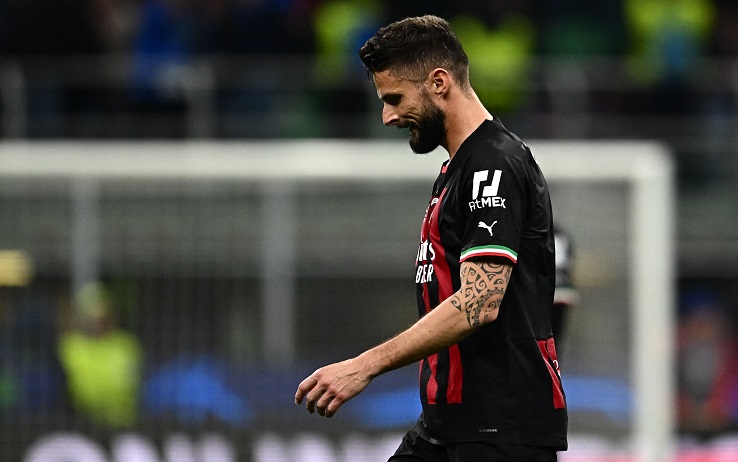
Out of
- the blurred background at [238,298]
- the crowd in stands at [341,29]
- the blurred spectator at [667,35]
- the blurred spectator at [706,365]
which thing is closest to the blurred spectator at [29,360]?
the blurred background at [238,298]

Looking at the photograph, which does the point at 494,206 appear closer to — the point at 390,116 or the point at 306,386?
the point at 390,116

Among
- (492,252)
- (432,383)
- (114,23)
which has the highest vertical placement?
(114,23)

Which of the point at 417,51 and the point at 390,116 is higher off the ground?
the point at 417,51

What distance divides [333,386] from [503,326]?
Result: 0.59 meters

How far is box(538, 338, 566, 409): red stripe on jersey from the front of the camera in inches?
170

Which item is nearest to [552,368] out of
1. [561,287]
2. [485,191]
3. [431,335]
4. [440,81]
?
[431,335]

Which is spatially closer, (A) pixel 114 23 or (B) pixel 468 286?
(B) pixel 468 286

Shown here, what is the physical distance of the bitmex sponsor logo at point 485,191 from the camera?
412 cm

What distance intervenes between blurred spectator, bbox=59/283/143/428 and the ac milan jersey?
16.2 feet

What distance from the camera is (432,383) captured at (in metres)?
4.42

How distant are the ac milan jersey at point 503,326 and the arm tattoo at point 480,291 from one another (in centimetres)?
10

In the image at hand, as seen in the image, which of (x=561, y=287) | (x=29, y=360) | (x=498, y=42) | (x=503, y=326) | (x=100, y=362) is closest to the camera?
(x=503, y=326)

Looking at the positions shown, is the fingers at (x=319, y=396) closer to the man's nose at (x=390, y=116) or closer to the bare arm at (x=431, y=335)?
the bare arm at (x=431, y=335)

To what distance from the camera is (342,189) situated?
31.5 ft
